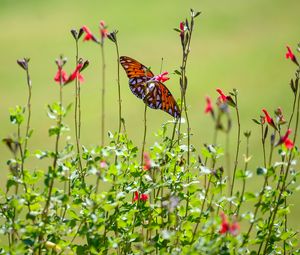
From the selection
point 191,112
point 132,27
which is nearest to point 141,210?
point 191,112

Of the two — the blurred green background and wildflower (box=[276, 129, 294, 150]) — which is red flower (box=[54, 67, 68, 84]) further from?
the blurred green background

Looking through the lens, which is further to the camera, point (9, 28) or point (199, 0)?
point (199, 0)

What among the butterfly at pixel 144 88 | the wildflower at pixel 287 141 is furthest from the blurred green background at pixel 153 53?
the wildflower at pixel 287 141

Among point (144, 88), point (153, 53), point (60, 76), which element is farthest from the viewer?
point (153, 53)

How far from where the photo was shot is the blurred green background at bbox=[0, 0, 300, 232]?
7.27 metres

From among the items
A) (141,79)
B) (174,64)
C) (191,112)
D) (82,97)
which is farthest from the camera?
(174,64)

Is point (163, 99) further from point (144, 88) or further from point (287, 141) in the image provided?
point (287, 141)

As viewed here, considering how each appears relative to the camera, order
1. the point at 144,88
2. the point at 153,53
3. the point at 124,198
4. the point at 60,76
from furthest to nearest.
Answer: the point at 153,53 < the point at 144,88 < the point at 124,198 < the point at 60,76

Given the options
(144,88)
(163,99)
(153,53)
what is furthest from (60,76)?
(153,53)

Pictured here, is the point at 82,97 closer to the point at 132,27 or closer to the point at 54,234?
the point at 132,27

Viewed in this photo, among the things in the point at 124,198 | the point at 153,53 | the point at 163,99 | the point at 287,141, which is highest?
the point at 153,53

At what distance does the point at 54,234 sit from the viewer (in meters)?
2.13

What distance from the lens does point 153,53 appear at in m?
9.11

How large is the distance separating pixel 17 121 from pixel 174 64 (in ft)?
21.9
